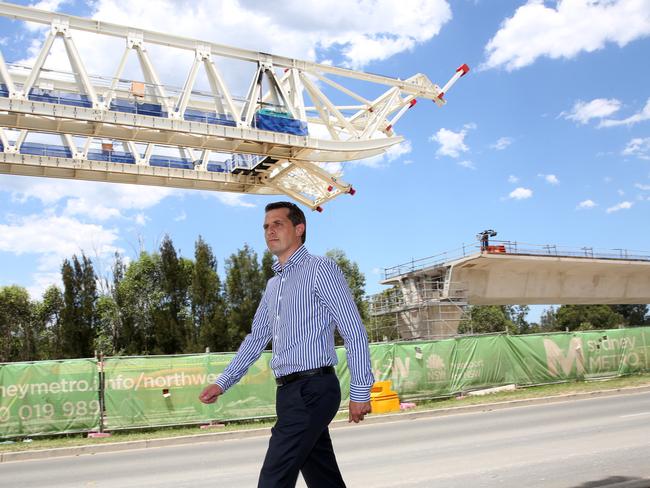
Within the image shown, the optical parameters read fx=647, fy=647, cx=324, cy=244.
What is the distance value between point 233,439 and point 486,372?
8.60m

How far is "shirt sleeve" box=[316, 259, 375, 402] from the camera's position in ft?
11.4

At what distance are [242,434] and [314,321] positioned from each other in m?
10.8

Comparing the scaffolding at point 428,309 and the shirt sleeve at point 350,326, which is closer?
the shirt sleeve at point 350,326

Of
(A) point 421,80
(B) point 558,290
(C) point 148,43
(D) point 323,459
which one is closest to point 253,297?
(B) point 558,290

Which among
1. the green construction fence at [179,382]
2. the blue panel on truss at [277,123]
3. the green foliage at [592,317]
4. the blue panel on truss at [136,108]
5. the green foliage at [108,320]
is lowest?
the green construction fence at [179,382]

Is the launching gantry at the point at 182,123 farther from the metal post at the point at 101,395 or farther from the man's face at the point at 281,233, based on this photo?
the man's face at the point at 281,233

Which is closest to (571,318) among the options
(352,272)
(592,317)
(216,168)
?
(592,317)

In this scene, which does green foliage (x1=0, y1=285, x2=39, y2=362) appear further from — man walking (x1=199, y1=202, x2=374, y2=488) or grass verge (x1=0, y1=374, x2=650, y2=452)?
man walking (x1=199, y1=202, x2=374, y2=488)

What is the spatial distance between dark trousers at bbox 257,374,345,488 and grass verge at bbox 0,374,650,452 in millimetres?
11035

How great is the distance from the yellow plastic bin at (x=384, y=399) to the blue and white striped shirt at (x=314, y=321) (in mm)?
12986

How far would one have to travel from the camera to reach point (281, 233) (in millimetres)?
3930

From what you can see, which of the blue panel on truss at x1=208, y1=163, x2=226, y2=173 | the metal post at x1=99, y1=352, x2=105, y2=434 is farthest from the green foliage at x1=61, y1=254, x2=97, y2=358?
the metal post at x1=99, y1=352, x2=105, y2=434

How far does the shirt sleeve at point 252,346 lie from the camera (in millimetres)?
4039

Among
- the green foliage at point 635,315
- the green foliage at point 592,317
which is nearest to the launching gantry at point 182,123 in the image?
the green foliage at point 592,317
